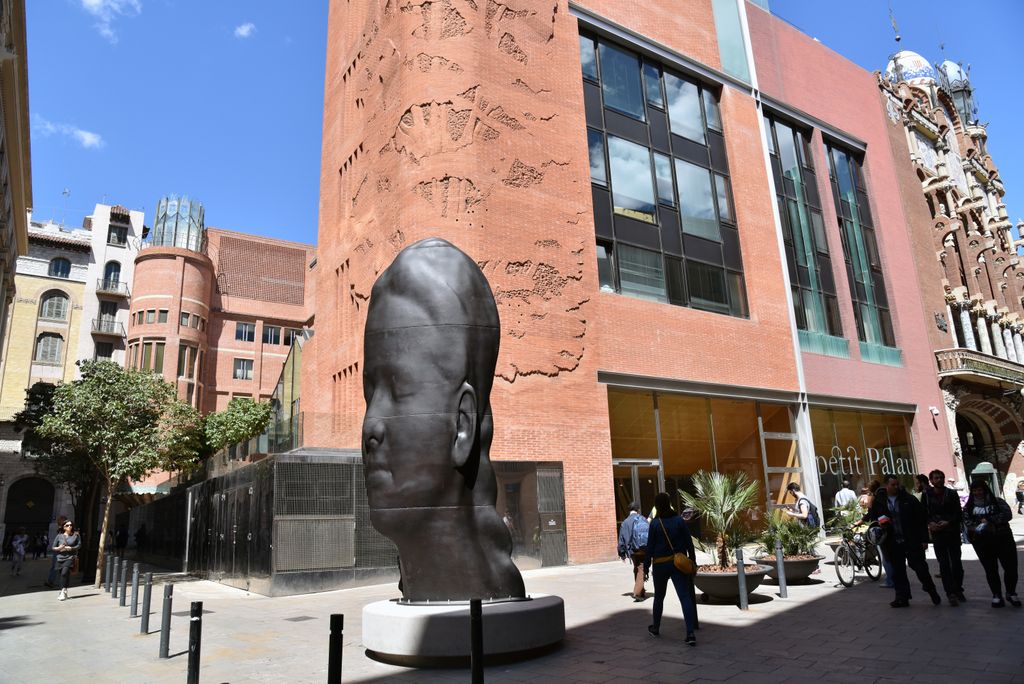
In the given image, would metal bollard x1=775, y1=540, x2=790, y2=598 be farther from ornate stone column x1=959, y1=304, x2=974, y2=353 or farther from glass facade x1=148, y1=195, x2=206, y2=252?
glass facade x1=148, y1=195, x2=206, y2=252

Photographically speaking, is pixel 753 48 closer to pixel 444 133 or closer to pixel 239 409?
pixel 444 133

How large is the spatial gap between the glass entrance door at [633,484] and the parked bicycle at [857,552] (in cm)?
763

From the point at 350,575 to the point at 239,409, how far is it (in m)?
32.1

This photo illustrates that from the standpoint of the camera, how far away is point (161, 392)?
23.4 metres

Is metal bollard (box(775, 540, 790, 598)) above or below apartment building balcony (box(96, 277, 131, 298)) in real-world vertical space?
below

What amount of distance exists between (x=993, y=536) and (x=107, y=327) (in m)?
62.4

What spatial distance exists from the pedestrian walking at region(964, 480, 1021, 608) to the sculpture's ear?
6.57 m

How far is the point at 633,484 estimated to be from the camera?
2011 cm

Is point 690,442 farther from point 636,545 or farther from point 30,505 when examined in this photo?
point 30,505

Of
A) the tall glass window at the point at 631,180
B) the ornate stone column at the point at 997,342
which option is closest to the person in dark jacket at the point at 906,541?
the tall glass window at the point at 631,180

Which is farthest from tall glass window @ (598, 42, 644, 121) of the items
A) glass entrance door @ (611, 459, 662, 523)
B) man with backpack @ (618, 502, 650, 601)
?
man with backpack @ (618, 502, 650, 601)

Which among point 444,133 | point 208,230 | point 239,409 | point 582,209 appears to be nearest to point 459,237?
point 444,133

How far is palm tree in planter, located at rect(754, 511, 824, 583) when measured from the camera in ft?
38.1

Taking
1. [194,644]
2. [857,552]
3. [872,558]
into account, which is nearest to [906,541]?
[857,552]
